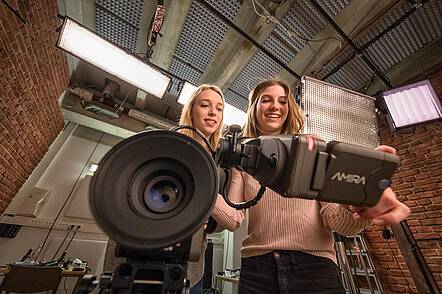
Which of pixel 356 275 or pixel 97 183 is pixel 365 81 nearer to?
pixel 356 275

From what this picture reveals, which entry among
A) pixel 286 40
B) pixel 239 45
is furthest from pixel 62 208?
pixel 286 40

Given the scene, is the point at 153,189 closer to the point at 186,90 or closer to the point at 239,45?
the point at 186,90

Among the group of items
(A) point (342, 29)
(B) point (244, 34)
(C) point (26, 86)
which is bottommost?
(C) point (26, 86)

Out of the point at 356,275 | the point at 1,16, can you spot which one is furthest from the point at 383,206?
the point at 356,275

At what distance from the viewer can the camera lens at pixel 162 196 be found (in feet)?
1.44

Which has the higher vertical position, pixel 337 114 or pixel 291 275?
pixel 337 114

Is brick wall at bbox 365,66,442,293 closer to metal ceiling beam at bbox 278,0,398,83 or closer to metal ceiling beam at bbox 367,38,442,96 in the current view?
metal ceiling beam at bbox 367,38,442,96

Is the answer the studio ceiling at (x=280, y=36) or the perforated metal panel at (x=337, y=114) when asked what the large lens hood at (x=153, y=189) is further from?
the studio ceiling at (x=280, y=36)

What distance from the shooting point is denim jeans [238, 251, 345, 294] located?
0.60 metres

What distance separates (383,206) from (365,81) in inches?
128

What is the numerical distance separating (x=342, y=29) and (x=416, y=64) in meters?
1.41

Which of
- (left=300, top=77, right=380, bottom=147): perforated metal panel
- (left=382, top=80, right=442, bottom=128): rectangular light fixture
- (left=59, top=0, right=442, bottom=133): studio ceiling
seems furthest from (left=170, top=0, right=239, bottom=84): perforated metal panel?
(left=382, top=80, right=442, bottom=128): rectangular light fixture

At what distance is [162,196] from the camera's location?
0.47 metres

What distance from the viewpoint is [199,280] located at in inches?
40.3
